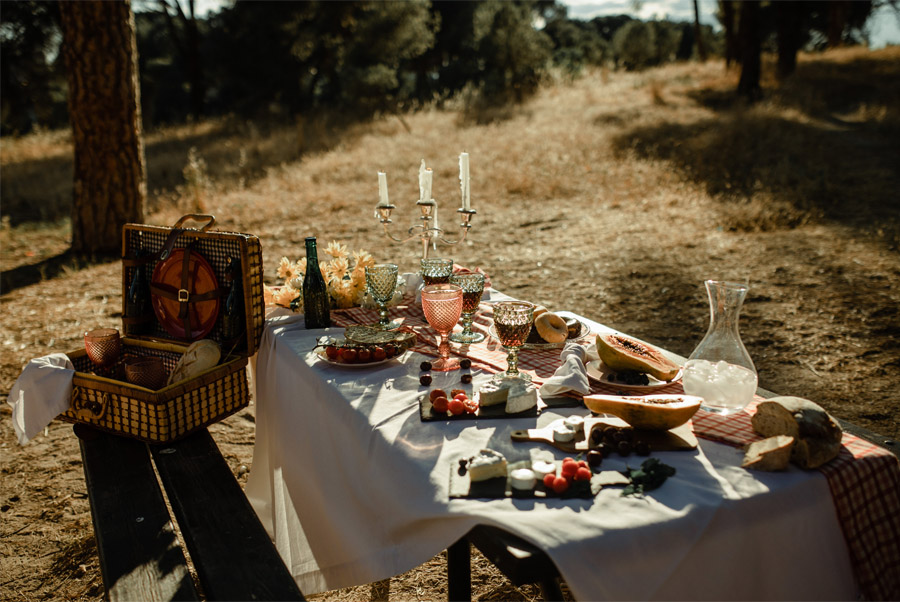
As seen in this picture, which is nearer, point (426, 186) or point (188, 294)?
point (426, 186)

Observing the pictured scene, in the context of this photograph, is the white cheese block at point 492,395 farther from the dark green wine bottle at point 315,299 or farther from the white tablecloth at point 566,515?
the dark green wine bottle at point 315,299

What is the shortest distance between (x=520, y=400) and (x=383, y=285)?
94 cm

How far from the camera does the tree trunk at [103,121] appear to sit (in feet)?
21.9

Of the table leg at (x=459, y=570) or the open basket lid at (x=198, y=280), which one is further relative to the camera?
the open basket lid at (x=198, y=280)

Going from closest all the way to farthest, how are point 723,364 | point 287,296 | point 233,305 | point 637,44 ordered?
point 723,364
point 233,305
point 287,296
point 637,44

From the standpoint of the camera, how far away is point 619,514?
1.29 metres

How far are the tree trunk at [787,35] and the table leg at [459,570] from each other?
18.0 metres

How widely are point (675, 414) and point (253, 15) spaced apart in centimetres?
1912

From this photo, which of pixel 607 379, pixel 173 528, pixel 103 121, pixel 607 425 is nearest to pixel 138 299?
pixel 173 528

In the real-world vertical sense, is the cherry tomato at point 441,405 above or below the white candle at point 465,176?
below

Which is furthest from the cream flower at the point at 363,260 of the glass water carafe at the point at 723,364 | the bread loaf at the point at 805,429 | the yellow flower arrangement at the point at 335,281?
the bread loaf at the point at 805,429

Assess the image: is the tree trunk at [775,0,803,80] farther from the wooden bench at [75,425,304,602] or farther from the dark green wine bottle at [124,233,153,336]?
the wooden bench at [75,425,304,602]

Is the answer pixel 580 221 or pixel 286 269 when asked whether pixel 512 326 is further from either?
pixel 580 221

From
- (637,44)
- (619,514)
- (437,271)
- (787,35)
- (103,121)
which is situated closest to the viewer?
(619,514)
